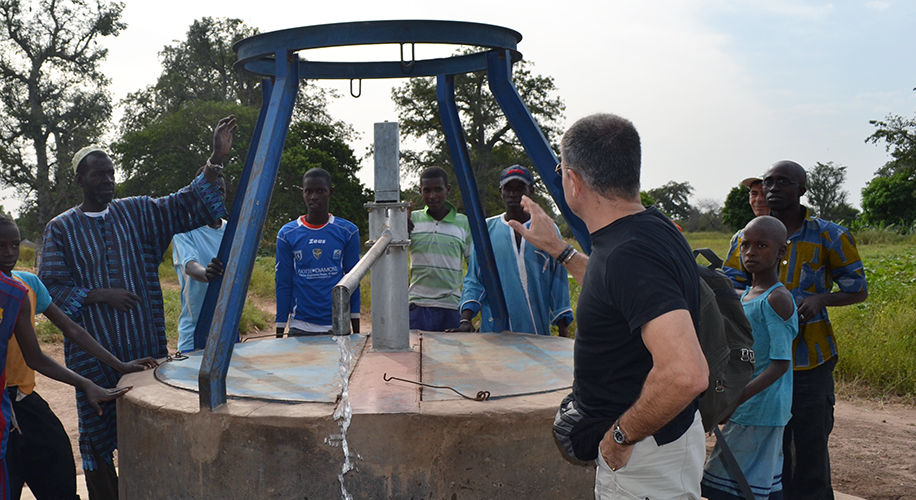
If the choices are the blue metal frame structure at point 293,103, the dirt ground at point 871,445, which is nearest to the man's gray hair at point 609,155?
the blue metal frame structure at point 293,103

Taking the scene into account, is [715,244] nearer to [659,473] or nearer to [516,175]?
[516,175]

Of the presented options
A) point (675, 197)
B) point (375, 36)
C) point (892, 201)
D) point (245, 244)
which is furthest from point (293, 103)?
point (675, 197)

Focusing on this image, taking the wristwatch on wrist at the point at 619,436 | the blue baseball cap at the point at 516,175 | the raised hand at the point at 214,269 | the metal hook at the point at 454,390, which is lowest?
the metal hook at the point at 454,390

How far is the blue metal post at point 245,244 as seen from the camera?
1.97 metres

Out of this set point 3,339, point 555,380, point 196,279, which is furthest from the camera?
point 196,279

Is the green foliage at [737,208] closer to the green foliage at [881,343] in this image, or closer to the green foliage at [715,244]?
the green foliage at [715,244]

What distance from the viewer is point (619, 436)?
54.8 inches

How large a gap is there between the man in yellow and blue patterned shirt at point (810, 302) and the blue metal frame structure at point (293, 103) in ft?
2.91

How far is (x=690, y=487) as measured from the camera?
1.44 meters

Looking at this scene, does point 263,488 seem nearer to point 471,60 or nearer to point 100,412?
point 100,412

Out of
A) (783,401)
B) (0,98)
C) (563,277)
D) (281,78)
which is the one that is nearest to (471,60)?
(281,78)

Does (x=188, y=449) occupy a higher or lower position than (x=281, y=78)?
lower

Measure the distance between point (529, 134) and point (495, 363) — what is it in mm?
847

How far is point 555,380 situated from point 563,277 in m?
1.21
